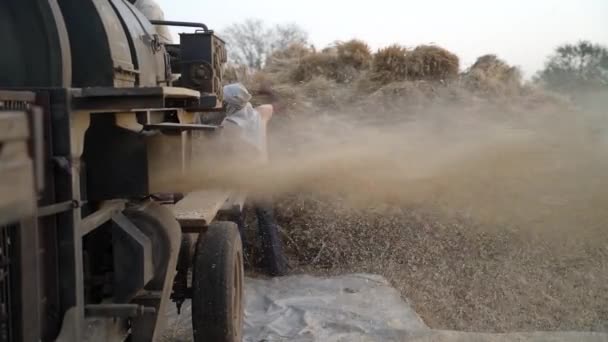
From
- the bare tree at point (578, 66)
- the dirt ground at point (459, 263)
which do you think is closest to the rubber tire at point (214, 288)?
the dirt ground at point (459, 263)

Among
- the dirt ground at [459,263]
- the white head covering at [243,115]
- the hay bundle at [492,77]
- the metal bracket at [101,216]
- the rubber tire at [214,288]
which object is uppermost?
the hay bundle at [492,77]

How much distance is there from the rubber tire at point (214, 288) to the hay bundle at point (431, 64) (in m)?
Answer: 7.43

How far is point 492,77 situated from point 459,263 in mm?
5615

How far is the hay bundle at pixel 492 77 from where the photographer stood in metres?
11.0

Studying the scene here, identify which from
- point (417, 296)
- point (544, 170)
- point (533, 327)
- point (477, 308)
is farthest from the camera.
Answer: point (544, 170)

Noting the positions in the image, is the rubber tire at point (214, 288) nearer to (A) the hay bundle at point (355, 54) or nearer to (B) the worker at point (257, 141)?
(B) the worker at point (257, 141)

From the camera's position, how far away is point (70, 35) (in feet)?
10.1

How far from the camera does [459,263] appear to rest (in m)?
6.70

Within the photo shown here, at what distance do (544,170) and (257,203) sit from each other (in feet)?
13.2

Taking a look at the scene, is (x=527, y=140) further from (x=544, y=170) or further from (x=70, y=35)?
(x=70, y=35)

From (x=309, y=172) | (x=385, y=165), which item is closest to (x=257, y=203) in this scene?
(x=309, y=172)

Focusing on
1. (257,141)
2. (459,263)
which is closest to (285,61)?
(257,141)

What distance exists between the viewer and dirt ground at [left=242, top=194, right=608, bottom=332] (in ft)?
17.6

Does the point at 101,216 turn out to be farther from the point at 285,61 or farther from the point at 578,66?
the point at 578,66
